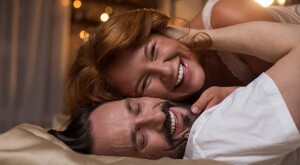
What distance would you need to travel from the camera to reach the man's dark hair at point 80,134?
1.08 m

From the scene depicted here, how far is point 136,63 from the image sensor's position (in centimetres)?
121

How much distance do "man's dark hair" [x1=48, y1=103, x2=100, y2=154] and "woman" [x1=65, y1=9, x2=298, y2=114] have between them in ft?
0.35

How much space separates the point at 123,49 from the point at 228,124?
0.47 metres

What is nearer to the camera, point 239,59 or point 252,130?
point 252,130

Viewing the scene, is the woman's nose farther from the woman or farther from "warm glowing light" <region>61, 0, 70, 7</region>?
"warm glowing light" <region>61, 0, 70, 7</region>

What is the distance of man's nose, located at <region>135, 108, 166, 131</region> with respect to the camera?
3.34 ft

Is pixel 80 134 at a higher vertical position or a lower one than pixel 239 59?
lower

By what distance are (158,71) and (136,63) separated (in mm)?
75

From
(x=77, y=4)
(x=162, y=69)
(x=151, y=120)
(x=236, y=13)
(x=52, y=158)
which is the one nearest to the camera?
(x=52, y=158)

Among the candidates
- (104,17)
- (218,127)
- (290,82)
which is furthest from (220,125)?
(104,17)

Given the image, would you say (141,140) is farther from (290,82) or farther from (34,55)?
(34,55)

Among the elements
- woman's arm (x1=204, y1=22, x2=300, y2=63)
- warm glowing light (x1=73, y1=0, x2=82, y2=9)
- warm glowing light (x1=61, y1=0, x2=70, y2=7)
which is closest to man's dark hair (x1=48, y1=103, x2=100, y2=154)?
woman's arm (x1=204, y1=22, x2=300, y2=63)

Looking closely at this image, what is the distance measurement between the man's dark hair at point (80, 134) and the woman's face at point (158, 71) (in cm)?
12

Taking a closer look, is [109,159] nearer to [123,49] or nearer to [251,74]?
[123,49]
